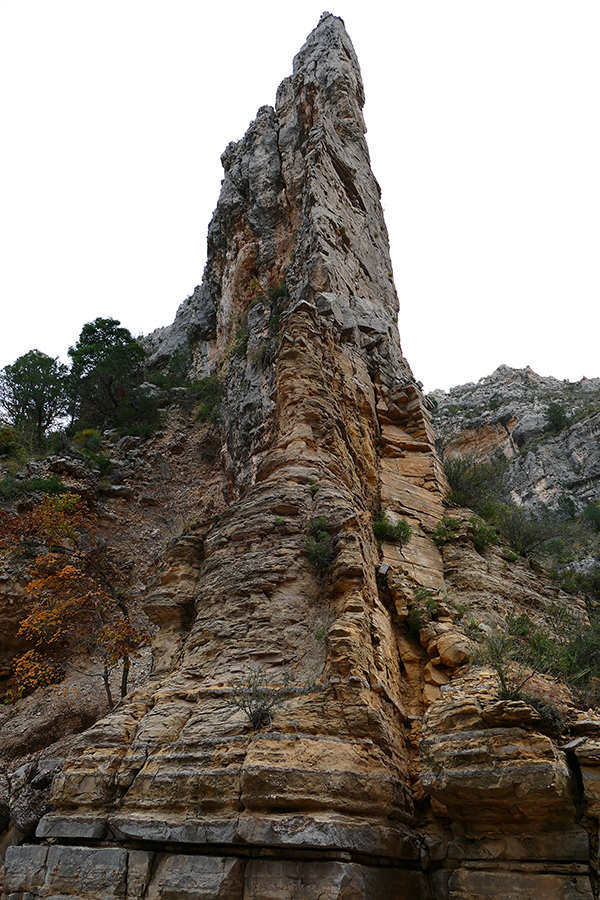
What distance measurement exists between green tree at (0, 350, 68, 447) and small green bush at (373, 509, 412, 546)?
75.7ft

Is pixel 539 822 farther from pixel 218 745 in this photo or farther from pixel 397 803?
pixel 218 745

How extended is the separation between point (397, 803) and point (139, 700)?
406 cm

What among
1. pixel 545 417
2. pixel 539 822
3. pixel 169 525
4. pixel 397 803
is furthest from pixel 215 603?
pixel 545 417

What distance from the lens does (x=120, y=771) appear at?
23.5ft

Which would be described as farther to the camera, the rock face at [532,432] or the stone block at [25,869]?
the rock face at [532,432]

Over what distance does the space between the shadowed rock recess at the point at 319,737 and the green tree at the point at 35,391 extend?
20.8 m

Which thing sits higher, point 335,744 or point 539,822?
point 335,744

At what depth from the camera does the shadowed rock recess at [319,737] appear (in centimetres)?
577

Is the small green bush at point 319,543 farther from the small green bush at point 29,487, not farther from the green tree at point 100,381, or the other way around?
the green tree at point 100,381

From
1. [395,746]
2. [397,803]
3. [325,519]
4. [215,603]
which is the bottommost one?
[397,803]

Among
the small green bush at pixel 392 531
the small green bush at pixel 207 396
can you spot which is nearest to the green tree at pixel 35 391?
the small green bush at pixel 207 396

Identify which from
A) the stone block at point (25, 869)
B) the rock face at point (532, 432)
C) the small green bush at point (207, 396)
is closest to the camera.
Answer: the stone block at point (25, 869)

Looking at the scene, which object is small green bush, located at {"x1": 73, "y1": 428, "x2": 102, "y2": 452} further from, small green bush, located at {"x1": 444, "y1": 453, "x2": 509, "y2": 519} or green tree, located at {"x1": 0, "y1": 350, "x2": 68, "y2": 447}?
small green bush, located at {"x1": 444, "y1": 453, "x2": 509, "y2": 519}

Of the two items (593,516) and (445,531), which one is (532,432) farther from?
(445,531)
